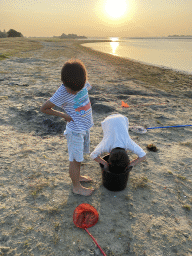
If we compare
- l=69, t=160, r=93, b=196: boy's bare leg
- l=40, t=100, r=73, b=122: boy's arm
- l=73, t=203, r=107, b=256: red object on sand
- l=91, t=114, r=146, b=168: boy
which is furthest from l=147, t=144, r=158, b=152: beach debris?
l=40, t=100, r=73, b=122: boy's arm

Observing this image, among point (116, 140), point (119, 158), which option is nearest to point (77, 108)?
point (116, 140)

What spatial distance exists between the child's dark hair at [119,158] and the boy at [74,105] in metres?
0.40

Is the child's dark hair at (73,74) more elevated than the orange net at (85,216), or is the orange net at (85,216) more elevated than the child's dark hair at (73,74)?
the child's dark hair at (73,74)

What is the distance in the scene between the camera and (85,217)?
212cm

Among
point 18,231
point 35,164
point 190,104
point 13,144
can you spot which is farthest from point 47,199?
point 190,104

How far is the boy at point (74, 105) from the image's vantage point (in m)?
1.86

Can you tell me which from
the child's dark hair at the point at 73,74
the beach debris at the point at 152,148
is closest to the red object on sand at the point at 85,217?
the child's dark hair at the point at 73,74

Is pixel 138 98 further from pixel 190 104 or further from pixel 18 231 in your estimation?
pixel 18 231

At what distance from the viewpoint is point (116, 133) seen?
234 centimetres

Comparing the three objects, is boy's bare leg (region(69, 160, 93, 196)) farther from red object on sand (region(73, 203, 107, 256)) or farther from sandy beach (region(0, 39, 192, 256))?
red object on sand (region(73, 203, 107, 256))

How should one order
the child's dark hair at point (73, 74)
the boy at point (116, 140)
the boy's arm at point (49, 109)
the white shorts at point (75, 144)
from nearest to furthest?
the child's dark hair at point (73, 74), the boy's arm at point (49, 109), the white shorts at point (75, 144), the boy at point (116, 140)

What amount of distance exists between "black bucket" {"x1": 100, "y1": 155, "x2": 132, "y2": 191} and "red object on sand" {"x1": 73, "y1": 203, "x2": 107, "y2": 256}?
425 mm

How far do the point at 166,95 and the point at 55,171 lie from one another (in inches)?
213

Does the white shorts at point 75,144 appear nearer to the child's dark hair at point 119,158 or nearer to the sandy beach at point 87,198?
the child's dark hair at point 119,158
